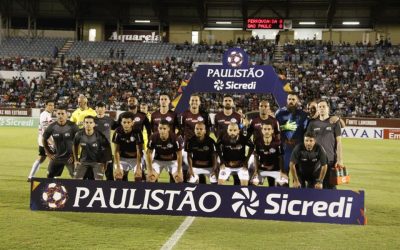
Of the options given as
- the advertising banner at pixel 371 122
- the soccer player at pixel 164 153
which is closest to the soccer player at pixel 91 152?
the soccer player at pixel 164 153

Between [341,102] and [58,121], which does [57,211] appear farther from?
[341,102]

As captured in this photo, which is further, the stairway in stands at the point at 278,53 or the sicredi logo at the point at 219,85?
the stairway in stands at the point at 278,53

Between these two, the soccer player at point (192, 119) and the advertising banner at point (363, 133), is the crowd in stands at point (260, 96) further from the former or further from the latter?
the soccer player at point (192, 119)

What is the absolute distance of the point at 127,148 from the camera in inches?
407

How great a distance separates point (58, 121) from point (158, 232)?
4.18 metres

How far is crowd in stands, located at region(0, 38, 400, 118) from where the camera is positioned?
37156mm

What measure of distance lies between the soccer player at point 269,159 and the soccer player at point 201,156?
0.83 m

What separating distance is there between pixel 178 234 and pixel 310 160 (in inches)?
116

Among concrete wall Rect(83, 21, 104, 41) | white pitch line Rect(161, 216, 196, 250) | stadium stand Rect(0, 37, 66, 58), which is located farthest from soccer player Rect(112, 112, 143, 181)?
concrete wall Rect(83, 21, 104, 41)

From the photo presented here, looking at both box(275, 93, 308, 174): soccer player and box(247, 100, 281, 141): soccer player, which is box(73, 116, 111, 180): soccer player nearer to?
box(247, 100, 281, 141): soccer player

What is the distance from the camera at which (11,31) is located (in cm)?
5216

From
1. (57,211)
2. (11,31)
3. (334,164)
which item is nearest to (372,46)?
(11,31)

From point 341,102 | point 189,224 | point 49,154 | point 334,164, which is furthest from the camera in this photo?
point 341,102

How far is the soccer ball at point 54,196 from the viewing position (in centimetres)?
899
